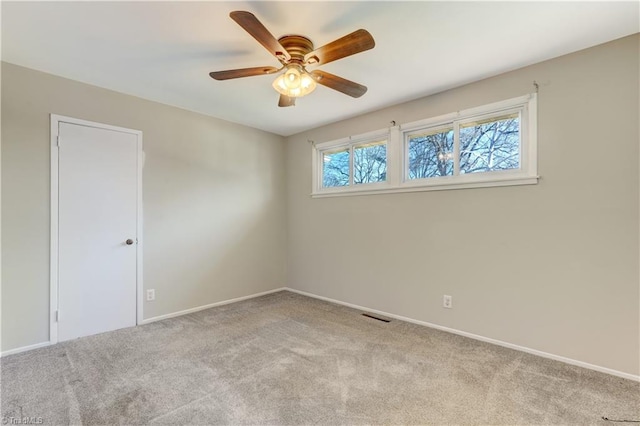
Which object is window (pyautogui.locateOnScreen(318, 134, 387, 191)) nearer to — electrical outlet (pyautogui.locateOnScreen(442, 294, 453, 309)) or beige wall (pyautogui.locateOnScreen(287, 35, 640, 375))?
beige wall (pyautogui.locateOnScreen(287, 35, 640, 375))

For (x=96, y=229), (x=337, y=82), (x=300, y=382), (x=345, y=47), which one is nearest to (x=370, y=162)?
(x=337, y=82)

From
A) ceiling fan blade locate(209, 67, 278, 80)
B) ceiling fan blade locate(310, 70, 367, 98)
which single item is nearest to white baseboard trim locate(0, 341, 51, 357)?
ceiling fan blade locate(209, 67, 278, 80)

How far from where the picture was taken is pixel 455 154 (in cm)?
305

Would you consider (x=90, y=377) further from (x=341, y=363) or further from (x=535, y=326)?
(x=535, y=326)

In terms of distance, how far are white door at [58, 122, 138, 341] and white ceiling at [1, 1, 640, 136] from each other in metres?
0.63

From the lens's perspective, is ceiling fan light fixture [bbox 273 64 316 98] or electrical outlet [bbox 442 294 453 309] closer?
ceiling fan light fixture [bbox 273 64 316 98]

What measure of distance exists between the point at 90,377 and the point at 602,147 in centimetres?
416

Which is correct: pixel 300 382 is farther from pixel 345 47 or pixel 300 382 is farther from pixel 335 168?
pixel 335 168

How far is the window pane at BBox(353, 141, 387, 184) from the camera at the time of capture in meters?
3.71

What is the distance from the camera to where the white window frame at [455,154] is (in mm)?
2559

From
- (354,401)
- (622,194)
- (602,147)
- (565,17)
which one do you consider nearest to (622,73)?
(602,147)

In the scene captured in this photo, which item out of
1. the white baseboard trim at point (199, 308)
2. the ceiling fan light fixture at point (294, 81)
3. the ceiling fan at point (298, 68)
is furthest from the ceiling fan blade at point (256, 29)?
the white baseboard trim at point (199, 308)

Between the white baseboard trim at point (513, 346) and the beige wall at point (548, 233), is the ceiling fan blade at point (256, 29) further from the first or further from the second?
the white baseboard trim at point (513, 346)

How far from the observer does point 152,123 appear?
337 centimetres
